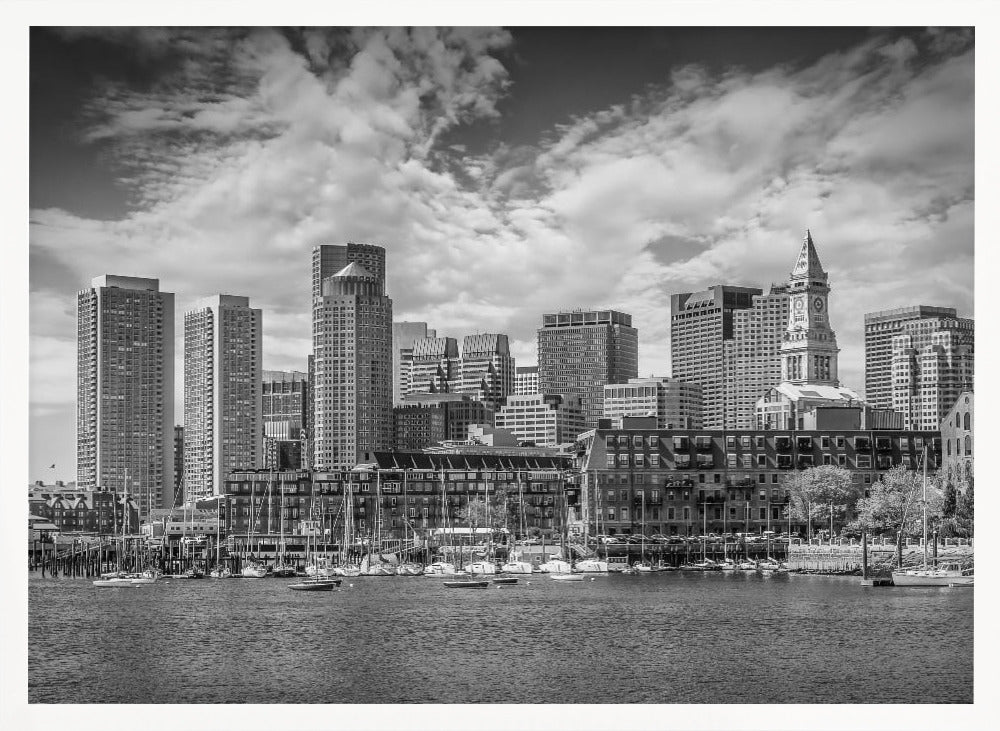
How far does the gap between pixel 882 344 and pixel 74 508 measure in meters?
42.2

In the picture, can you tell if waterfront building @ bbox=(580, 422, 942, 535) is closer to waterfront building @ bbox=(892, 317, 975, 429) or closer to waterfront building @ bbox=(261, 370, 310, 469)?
waterfront building @ bbox=(892, 317, 975, 429)

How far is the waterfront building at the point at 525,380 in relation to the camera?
11356 centimetres

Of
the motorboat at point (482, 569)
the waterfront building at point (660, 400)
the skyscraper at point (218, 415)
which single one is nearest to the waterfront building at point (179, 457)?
the skyscraper at point (218, 415)

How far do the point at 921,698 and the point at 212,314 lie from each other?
7092 centimetres

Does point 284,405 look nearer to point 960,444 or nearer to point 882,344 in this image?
point 882,344

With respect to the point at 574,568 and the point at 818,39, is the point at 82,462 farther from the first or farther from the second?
the point at 818,39

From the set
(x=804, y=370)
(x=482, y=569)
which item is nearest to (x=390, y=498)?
(x=482, y=569)

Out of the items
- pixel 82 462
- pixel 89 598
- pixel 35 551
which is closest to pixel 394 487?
pixel 35 551

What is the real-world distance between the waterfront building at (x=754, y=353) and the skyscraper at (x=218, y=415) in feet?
103

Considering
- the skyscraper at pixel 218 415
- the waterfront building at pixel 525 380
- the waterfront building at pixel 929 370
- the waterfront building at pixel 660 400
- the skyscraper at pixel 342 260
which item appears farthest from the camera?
the waterfront building at pixel 525 380

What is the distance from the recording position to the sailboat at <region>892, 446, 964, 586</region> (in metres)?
41.9

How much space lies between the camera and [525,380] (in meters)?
117

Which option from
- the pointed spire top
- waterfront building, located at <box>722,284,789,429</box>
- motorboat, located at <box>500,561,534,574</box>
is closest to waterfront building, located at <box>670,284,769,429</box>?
waterfront building, located at <box>722,284,789,429</box>

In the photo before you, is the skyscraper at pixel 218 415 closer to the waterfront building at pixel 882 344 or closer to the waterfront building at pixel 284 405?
the waterfront building at pixel 284 405
